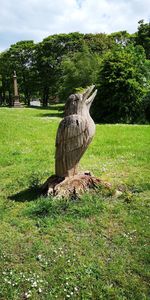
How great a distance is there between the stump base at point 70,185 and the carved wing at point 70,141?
18 cm

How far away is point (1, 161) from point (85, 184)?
3.73 metres

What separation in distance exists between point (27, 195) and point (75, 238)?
188 cm

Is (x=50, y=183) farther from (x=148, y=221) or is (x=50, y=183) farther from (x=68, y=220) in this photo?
(x=148, y=221)

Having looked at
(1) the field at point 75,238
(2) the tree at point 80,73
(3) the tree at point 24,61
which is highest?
(3) the tree at point 24,61

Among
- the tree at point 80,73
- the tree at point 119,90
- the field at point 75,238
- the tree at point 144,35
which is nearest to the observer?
the field at point 75,238

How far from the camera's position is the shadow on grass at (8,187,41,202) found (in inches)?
232

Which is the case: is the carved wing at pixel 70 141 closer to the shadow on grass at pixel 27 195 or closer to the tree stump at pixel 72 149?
the tree stump at pixel 72 149

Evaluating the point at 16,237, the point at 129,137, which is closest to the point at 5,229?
the point at 16,237

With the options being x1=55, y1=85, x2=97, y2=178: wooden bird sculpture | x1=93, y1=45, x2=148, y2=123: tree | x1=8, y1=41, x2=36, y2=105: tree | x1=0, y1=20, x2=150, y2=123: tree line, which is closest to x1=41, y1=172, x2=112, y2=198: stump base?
x1=55, y1=85, x2=97, y2=178: wooden bird sculpture

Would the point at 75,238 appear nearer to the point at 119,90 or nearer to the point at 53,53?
the point at 119,90

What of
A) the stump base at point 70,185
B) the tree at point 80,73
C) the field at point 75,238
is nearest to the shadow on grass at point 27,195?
the field at point 75,238

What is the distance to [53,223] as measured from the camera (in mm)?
4879

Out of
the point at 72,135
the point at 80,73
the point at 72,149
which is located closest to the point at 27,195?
the point at 72,149

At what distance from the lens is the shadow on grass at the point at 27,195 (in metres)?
5.88
